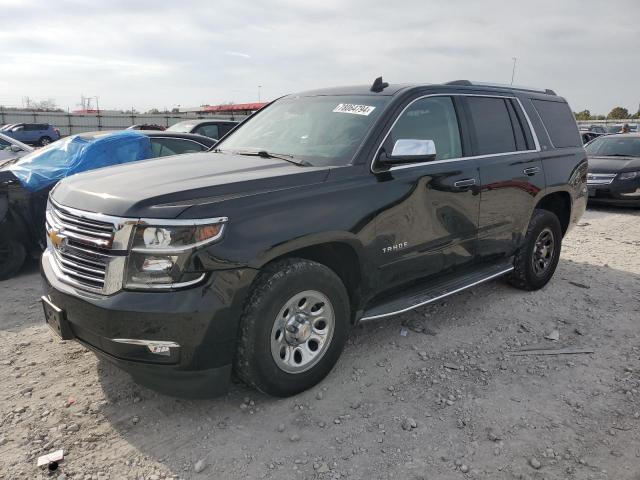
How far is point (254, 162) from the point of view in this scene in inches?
139

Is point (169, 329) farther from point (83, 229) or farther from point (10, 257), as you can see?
→ point (10, 257)

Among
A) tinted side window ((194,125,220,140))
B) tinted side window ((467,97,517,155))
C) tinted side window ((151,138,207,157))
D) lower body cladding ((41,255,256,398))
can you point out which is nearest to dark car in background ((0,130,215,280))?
tinted side window ((151,138,207,157))

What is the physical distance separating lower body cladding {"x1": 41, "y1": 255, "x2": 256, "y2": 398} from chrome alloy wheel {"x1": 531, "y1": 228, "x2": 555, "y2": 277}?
11.4ft

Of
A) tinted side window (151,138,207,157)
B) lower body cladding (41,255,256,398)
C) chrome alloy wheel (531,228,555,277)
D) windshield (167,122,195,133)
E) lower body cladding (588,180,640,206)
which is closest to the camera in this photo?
lower body cladding (41,255,256,398)

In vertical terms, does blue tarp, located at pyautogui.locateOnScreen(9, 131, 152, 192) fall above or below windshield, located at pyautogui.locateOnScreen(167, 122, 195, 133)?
below

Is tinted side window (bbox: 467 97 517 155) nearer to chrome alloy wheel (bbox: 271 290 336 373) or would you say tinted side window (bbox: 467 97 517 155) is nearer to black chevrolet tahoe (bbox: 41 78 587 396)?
black chevrolet tahoe (bbox: 41 78 587 396)

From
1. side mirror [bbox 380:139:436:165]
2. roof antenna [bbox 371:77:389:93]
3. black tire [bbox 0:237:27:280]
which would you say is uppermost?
roof antenna [bbox 371:77:389:93]

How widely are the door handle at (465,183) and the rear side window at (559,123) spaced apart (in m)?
1.59

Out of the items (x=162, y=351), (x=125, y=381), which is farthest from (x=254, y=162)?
(x=125, y=381)

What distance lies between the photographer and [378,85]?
3.98 metres

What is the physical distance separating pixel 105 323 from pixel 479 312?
10.9 feet

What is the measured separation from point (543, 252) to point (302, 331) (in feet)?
10.6

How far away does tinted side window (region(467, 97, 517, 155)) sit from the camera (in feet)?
14.3

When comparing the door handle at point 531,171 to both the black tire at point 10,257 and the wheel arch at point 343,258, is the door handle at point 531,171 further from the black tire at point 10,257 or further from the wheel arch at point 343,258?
the black tire at point 10,257
